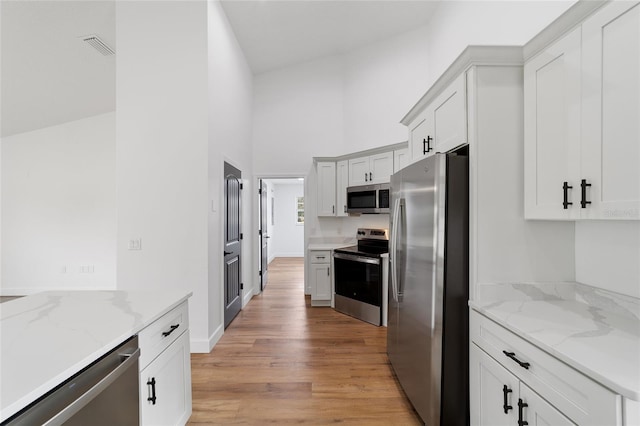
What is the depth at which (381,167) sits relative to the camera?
4152 mm

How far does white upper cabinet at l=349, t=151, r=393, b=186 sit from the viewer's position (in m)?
4.08

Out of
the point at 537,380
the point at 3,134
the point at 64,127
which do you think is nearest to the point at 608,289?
the point at 537,380

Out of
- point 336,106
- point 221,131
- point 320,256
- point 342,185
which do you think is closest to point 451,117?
point 221,131

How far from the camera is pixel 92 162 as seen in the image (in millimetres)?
5141

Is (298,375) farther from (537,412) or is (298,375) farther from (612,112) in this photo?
(612,112)

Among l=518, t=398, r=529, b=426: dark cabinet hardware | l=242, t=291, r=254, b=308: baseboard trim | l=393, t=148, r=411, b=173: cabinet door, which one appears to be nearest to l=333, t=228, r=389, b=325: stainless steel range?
l=393, t=148, r=411, b=173: cabinet door

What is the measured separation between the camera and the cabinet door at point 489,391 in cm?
130

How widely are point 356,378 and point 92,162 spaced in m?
5.68

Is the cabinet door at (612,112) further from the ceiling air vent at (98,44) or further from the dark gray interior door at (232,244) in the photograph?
the ceiling air vent at (98,44)

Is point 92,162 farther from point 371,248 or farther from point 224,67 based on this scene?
point 371,248

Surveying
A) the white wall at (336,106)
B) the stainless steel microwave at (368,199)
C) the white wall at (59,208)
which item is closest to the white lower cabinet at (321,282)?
the white wall at (336,106)

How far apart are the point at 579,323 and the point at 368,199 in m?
3.07

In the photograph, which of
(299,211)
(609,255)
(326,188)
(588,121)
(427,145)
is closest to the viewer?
(588,121)

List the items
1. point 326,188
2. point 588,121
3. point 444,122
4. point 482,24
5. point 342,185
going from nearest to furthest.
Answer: point 588,121
point 444,122
point 482,24
point 342,185
point 326,188
